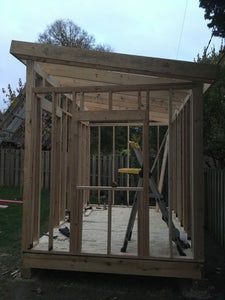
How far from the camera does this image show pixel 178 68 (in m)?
6.15

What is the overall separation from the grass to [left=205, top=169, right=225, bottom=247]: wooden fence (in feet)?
10.7

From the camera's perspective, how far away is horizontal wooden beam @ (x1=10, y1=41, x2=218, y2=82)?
6.15 meters

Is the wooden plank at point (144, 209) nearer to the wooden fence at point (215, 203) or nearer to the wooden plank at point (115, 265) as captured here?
the wooden plank at point (115, 265)

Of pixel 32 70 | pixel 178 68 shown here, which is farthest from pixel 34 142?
pixel 178 68

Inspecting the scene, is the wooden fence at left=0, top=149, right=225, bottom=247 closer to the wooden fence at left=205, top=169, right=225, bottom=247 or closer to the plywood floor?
the wooden fence at left=205, top=169, right=225, bottom=247

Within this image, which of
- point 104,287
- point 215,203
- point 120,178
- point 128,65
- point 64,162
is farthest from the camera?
point 120,178

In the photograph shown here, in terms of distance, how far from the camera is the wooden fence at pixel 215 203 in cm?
870

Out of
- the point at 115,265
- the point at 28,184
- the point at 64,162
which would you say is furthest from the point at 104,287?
the point at 64,162

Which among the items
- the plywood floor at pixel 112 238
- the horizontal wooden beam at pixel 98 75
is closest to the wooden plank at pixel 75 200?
the plywood floor at pixel 112 238

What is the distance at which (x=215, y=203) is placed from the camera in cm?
953

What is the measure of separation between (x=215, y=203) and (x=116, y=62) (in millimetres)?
4354

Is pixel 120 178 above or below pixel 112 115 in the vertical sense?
below

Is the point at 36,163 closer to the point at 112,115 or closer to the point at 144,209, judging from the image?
the point at 112,115

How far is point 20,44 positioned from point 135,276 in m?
3.38
